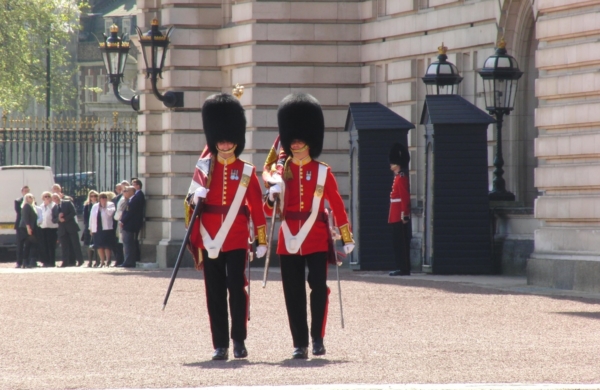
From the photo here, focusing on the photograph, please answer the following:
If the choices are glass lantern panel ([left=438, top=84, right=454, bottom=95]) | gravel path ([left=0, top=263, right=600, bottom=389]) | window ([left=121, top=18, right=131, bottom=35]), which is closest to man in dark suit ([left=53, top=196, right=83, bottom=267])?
glass lantern panel ([left=438, top=84, right=454, bottom=95])

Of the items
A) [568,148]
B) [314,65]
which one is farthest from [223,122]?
[314,65]

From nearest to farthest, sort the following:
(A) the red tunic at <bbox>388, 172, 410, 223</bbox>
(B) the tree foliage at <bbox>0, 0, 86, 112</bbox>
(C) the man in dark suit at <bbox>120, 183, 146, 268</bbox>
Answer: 1. (A) the red tunic at <bbox>388, 172, 410, 223</bbox>
2. (C) the man in dark suit at <bbox>120, 183, 146, 268</bbox>
3. (B) the tree foliage at <bbox>0, 0, 86, 112</bbox>

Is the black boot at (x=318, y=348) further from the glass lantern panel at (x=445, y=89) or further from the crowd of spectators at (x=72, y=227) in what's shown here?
the crowd of spectators at (x=72, y=227)

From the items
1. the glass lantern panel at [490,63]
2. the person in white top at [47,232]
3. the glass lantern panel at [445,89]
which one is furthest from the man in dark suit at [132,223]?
the glass lantern panel at [490,63]

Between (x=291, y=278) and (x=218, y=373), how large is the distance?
112 cm

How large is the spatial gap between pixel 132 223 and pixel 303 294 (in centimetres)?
1250

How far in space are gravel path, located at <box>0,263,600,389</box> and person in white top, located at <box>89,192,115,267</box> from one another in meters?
6.68

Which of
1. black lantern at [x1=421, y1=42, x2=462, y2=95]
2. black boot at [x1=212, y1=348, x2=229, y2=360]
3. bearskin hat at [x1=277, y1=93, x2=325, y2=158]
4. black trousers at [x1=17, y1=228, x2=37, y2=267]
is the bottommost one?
black boot at [x1=212, y1=348, x2=229, y2=360]

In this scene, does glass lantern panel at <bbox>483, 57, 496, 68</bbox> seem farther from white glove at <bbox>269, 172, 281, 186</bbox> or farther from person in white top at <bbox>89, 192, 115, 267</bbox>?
white glove at <bbox>269, 172, 281, 186</bbox>

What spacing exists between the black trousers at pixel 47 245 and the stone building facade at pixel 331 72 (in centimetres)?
151

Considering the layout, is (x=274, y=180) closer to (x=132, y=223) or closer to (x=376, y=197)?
(x=376, y=197)

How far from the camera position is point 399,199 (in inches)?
659

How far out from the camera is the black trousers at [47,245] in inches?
872

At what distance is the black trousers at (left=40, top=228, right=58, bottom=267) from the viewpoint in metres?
22.2
